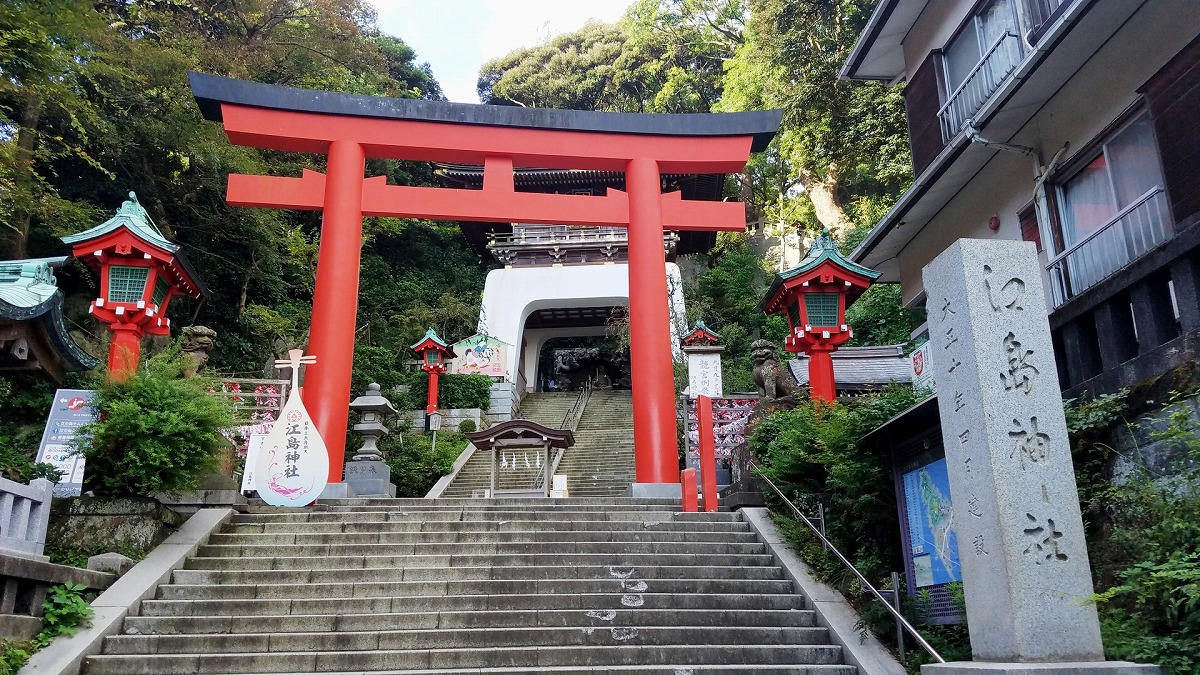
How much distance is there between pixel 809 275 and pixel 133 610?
8.89m

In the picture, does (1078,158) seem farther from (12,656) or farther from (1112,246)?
(12,656)

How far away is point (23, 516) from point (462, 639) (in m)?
3.53

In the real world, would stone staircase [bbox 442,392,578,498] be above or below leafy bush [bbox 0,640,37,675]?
above

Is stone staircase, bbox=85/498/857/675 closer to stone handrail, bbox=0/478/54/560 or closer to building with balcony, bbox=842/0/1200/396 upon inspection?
stone handrail, bbox=0/478/54/560

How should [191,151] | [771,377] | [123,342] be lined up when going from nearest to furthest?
1. [123,342]
2. [771,377]
3. [191,151]

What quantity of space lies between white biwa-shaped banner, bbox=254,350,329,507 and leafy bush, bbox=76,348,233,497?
950 millimetres

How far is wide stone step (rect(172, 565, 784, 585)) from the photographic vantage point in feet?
23.8

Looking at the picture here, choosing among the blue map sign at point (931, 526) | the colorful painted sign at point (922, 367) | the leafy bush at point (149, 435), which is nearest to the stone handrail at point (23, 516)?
the leafy bush at point (149, 435)

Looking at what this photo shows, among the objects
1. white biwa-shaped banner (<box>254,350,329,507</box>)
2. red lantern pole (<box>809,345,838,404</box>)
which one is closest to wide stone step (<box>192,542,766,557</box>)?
white biwa-shaped banner (<box>254,350,329,507</box>)

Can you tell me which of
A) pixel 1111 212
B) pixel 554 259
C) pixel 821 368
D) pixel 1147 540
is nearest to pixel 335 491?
pixel 821 368

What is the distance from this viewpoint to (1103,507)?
16.6ft

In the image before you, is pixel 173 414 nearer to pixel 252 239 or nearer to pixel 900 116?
pixel 252 239

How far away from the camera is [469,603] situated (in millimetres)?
6785

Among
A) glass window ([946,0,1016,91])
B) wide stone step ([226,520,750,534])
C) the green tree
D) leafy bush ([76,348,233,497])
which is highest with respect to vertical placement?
the green tree
